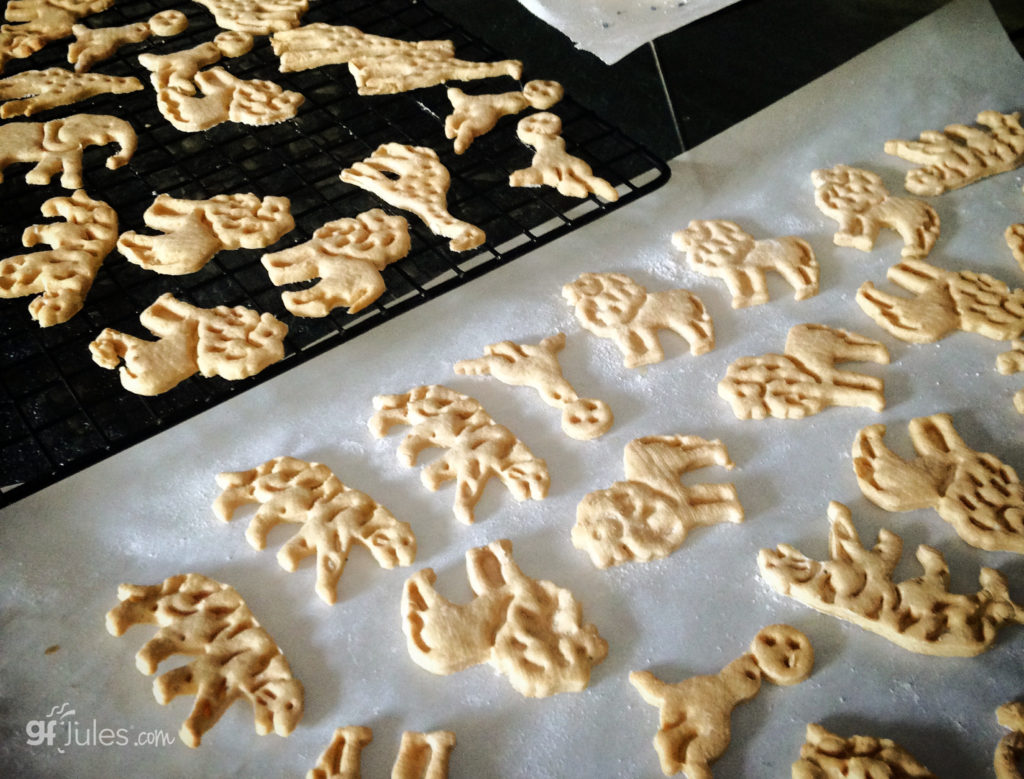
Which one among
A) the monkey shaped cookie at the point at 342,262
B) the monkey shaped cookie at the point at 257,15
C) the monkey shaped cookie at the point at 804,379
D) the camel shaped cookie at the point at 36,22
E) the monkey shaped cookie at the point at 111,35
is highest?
the camel shaped cookie at the point at 36,22

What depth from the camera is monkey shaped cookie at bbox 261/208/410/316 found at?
1671mm

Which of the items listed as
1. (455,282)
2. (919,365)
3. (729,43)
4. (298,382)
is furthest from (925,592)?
(729,43)

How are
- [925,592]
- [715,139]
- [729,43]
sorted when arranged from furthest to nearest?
[729,43]
[715,139]
[925,592]

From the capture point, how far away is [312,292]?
1666 millimetres

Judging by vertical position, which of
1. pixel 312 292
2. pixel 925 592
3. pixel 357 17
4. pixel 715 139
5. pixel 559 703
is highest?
pixel 357 17

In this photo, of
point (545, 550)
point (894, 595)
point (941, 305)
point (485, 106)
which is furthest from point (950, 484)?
point (485, 106)

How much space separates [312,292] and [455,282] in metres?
0.25

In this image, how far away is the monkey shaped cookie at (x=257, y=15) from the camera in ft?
7.44

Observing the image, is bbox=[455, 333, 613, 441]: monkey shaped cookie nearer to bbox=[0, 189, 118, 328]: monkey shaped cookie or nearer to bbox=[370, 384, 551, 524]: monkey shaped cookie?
bbox=[370, 384, 551, 524]: monkey shaped cookie

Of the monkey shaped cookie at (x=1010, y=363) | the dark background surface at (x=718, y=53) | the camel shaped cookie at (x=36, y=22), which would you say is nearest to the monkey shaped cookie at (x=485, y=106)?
the dark background surface at (x=718, y=53)

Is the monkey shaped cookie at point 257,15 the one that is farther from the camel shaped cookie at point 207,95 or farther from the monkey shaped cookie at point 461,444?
the monkey shaped cookie at point 461,444

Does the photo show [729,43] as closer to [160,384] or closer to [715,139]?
[715,139]

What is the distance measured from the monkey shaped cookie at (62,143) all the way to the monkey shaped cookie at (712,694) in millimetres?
1498

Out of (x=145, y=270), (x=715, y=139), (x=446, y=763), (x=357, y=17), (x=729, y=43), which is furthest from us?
(x=729, y=43)
